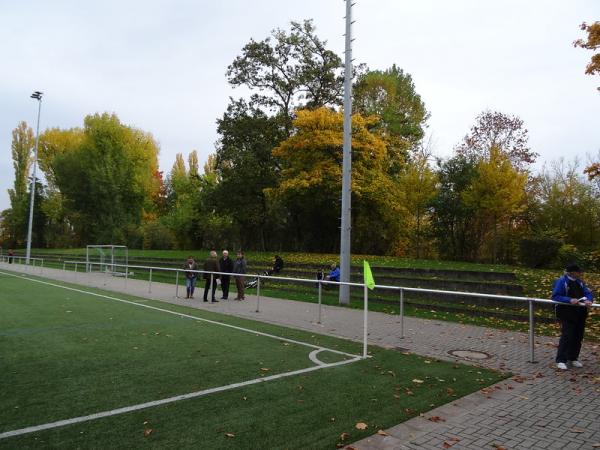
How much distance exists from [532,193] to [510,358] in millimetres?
25125

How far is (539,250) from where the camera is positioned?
64.5 feet

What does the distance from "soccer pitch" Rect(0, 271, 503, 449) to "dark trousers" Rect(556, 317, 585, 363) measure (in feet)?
4.45

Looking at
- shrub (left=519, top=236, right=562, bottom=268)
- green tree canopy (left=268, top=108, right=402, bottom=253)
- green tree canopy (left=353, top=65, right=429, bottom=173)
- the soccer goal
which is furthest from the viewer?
green tree canopy (left=353, top=65, right=429, bottom=173)

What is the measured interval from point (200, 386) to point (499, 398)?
3755mm

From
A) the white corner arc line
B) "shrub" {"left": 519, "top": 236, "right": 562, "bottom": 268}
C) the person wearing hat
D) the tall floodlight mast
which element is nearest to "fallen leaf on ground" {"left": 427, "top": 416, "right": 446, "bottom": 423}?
the white corner arc line

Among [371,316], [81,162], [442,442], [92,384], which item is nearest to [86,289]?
[371,316]

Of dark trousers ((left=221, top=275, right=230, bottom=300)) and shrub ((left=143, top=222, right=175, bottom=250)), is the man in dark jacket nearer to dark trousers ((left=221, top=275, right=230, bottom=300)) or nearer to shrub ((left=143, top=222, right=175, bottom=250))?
dark trousers ((left=221, top=275, right=230, bottom=300))

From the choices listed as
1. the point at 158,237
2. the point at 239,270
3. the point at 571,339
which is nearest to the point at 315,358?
the point at 571,339

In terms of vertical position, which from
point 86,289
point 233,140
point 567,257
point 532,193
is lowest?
point 86,289

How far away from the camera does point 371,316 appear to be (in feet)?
39.9

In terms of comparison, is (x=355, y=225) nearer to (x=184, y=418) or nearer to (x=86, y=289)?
(x=86, y=289)

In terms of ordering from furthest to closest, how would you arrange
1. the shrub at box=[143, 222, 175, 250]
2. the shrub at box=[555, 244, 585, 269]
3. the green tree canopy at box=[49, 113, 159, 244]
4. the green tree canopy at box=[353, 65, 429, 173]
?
the green tree canopy at box=[49, 113, 159, 244], the shrub at box=[143, 222, 175, 250], the green tree canopy at box=[353, 65, 429, 173], the shrub at box=[555, 244, 585, 269]

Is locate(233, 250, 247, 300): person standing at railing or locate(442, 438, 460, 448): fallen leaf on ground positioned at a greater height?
locate(233, 250, 247, 300): person standing at railing

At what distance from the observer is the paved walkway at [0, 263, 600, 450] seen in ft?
14.0
